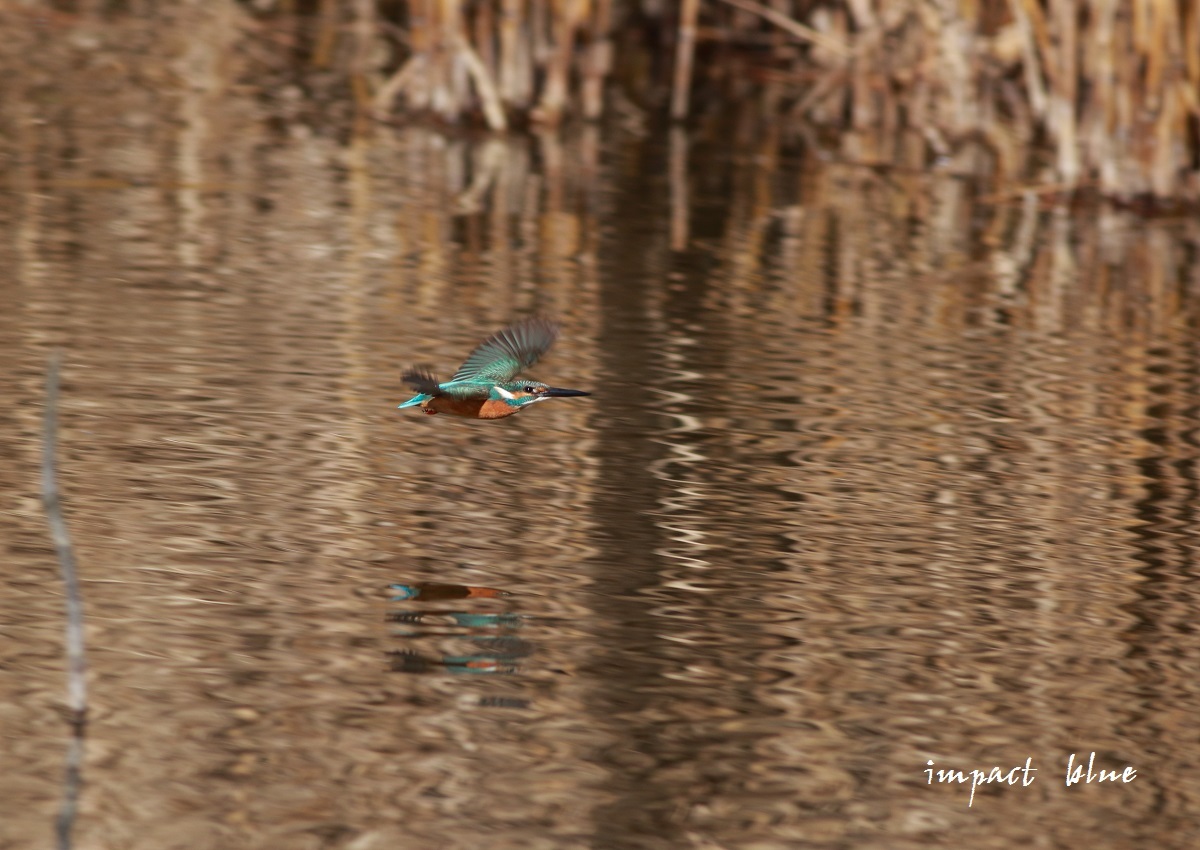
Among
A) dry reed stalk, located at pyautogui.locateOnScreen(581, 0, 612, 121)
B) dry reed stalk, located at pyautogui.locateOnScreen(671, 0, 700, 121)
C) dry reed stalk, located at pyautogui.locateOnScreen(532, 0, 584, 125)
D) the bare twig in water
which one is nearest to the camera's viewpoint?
the bare twig in water

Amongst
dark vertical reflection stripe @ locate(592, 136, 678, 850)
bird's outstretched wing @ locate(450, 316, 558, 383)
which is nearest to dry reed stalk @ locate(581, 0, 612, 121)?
dark vertical reflection stripe @ locate(592, 136, 678, 850)

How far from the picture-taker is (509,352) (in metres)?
4.75

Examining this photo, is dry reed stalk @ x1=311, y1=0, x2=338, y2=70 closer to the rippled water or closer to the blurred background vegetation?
the blurred background vegetation

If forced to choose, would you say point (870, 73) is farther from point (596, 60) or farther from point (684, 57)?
point (596, 60)

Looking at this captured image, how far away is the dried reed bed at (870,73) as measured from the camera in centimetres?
952

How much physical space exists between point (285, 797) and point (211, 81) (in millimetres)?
8708

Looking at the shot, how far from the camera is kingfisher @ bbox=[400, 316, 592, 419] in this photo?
4668 millimetres

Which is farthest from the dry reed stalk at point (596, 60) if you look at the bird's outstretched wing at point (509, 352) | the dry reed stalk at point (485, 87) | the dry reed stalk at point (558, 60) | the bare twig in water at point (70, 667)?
the bare twig in water at point (70, 667)

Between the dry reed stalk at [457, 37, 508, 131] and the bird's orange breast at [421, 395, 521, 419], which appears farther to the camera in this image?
the dry reed stalk at [457, 37, 508, 131]

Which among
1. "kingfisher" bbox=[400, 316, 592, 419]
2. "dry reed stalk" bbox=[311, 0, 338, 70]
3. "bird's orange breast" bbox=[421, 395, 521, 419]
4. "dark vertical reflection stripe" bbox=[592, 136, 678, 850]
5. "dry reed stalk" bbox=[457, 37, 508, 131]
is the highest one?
"dry reed stalk" bbox=[311, 0, 338, 70]

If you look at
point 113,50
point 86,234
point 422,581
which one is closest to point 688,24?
point 113,50

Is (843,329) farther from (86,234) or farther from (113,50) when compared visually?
(113,50)

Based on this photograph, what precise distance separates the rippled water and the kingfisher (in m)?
0.35

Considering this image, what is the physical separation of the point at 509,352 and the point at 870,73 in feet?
24.1
